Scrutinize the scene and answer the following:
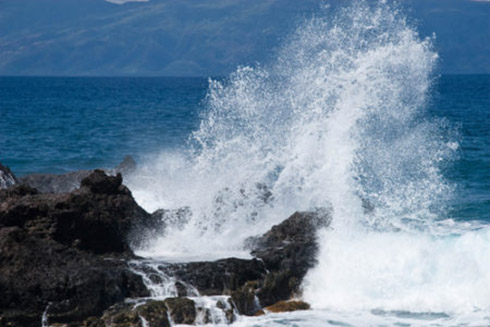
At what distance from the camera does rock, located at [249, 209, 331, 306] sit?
13.4m

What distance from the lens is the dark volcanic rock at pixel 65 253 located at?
1162 centimetres

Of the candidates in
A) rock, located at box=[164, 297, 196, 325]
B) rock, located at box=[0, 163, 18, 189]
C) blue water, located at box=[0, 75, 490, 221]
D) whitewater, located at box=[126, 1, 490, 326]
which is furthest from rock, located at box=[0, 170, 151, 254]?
blue water, located at box=[0, 75, 490, 221]

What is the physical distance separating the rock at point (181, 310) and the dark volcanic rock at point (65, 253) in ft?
2.32

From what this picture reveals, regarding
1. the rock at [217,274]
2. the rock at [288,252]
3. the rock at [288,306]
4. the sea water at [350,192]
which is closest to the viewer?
the rock at [217,274]

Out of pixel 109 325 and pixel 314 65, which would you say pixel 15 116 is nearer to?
pixel 314 65

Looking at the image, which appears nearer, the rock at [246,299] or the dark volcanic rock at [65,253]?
the dark volcanic rock at [65,253]

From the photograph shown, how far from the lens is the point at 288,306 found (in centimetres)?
1325

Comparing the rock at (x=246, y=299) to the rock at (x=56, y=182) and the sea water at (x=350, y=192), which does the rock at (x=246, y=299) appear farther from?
the rock at (x=56, y=182)

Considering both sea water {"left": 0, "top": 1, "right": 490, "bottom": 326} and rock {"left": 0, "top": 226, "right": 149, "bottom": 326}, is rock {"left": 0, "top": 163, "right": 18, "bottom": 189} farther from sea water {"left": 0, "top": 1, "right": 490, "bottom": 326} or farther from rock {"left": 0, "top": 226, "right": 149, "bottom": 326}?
rock {"left": 0, "top": 226, "right": 149, "bottom": 326}

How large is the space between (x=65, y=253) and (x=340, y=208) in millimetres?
6208

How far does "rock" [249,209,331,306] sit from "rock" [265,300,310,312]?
131mm

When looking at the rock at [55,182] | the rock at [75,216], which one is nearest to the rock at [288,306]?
the rock at [75,216]

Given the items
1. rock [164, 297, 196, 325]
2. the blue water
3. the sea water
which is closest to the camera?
rock [164, 297, 196, 325]

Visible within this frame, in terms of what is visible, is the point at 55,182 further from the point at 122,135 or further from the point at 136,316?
the point at 122,135
